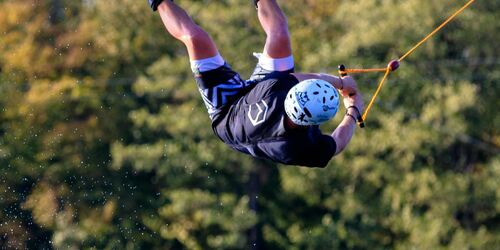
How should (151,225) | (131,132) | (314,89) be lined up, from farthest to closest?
(131,132) → (151,225) → (314,89)

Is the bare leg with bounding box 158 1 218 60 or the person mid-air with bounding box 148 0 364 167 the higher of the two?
the bare leg with bounding box 158 1 218 60

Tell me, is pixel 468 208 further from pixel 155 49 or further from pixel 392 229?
pixel 155 49

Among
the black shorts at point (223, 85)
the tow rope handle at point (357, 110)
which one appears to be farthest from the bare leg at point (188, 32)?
the tow rope handle at point (357, 110)

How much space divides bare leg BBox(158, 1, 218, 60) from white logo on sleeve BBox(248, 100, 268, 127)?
1.73 feet

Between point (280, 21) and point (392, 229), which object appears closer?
point (280, 21)

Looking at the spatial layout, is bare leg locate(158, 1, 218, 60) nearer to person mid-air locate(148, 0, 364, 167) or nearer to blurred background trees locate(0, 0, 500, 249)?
person mid-air locate(148, 0, 364, 167)

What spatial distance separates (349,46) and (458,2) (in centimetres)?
222

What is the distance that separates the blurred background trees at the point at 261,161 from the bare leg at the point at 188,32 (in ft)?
41.7

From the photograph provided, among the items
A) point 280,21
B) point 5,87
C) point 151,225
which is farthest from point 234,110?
point 5,87

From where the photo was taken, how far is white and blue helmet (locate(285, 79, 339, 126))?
23.8ft

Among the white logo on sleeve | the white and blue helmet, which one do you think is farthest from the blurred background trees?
the white and blue helmet

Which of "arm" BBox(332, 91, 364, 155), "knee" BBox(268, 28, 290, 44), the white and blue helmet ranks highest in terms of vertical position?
"knee" BBox(268, 28, 290, 44)

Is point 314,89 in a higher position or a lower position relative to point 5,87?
higher

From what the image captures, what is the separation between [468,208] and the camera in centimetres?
2209
